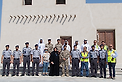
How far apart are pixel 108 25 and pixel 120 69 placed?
11.5ft

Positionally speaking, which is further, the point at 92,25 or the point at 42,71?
the point at 92,25

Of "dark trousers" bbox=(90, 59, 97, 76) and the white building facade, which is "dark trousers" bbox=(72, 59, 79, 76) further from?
the white building facade

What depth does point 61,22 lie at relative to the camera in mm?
13328

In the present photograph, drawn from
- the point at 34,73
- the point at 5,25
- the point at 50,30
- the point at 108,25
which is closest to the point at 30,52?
the point at 34,73

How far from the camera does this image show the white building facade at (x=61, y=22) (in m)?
13.1

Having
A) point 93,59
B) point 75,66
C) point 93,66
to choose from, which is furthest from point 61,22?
point 93,66

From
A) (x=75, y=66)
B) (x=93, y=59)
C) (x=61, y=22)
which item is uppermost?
(x=61, y=22)

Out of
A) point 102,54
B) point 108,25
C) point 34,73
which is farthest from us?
point 108,25

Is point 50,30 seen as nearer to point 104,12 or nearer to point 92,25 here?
point 92,25

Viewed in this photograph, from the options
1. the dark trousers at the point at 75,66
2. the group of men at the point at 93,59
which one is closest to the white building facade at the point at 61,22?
the group of men at the point at 93,59

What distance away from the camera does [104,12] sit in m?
13.2

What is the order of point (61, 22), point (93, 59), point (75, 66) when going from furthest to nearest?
point (61, 22) < point (75, 66) < point (93, 59)

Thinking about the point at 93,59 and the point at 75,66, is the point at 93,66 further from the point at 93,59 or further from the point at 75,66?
the point at 75,66

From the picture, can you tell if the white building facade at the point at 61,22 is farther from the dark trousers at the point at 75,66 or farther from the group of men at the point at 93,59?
the dark trousers at the point at 75,66
